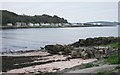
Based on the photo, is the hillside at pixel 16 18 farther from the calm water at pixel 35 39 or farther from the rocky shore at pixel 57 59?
the rocky shore at pixel 57 59

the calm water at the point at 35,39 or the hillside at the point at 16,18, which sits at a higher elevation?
the hillside at the point at 16,18

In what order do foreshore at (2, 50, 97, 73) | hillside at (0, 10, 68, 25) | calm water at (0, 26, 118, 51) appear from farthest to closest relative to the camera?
hillside at (0, 10, 68, 25)
calm water at (0, 26, 118, 51)
foreshore at (2, 50, 97, 73)

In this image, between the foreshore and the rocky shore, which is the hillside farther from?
the foreshore

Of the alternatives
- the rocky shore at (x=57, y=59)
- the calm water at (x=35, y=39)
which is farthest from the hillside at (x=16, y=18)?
the rocky shore at (x=57, y=59)

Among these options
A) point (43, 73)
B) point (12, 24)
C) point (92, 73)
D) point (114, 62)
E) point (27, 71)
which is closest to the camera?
point (92, 73)

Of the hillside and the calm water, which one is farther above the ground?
the hillside

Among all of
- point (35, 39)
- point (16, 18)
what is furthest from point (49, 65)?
point (16, 18)

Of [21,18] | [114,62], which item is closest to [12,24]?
[21,18]

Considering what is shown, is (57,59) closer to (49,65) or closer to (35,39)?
(49,65)

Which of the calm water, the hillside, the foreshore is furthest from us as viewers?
the hillside

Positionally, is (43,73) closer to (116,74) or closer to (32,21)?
(116,74)

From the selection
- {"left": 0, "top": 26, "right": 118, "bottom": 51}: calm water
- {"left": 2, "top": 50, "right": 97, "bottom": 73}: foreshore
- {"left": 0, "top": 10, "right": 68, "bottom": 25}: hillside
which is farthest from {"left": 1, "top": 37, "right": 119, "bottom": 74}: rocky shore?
{"left": 0, "top": 10, "right": 68, "bottom": 25}: hillside

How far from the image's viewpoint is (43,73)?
64.9 feet

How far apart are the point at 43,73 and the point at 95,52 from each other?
12.1m
